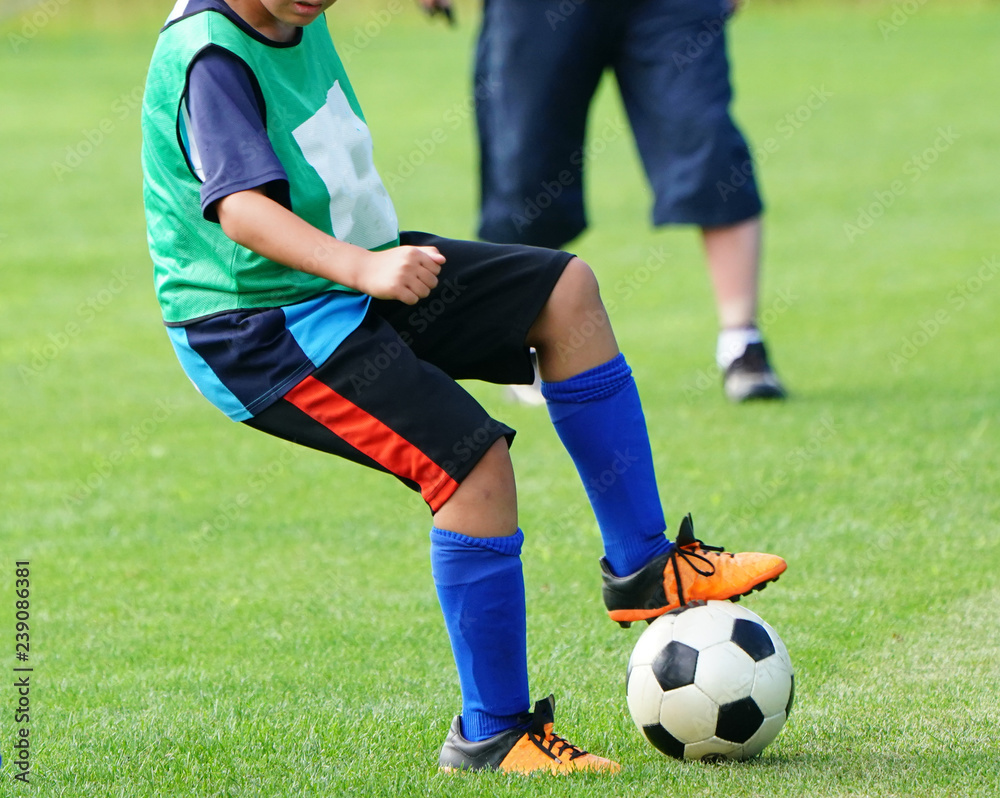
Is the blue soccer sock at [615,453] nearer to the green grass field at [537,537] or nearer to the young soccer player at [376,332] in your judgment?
the young soccer player at [376,332]

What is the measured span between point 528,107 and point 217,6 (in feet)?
9.82

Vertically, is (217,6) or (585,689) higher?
(217,6)

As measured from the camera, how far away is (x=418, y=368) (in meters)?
2.53

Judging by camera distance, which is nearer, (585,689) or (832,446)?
(585,689)

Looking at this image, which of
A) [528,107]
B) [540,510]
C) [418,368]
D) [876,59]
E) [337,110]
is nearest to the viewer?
[418,368]

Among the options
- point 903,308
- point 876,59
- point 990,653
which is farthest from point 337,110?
point 876,59

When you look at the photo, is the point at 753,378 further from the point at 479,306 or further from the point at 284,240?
the point at 284,240

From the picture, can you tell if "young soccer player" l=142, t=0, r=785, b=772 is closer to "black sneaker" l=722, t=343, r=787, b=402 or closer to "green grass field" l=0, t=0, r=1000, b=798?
"green grass field" l=0, t=0, r=1000, b=798

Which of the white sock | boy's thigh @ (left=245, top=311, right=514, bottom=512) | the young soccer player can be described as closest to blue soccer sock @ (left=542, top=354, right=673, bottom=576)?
the young soccer player

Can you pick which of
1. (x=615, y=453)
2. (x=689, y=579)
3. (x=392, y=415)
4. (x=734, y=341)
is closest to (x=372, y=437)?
(x=392, y=415)

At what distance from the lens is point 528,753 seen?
2527 millimetres

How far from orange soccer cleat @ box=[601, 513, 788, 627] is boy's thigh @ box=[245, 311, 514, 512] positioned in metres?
0.53

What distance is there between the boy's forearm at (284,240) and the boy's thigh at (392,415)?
187mm

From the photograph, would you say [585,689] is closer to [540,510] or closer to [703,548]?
[703,548]
